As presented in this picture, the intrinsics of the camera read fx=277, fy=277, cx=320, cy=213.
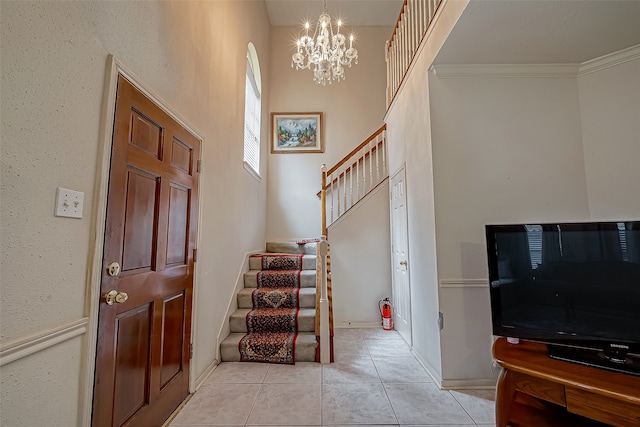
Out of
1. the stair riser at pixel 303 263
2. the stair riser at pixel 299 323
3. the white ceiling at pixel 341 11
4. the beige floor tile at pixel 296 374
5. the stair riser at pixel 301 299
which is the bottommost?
the beige floor tile at pixel 296 374

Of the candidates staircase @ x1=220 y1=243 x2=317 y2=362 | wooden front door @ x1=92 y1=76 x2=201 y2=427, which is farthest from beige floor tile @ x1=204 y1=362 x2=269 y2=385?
wooden front door @ x1=92 y1=76 x2=201 y2=427

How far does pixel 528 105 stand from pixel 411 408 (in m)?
2.62

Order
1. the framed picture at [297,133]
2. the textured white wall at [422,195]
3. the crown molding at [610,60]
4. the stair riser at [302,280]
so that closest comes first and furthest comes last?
the crown molding at [610,60], the textured white wall at [422,195], the stair riser at [302,280], the framed picture at [297,133]

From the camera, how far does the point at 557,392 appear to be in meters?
1.44

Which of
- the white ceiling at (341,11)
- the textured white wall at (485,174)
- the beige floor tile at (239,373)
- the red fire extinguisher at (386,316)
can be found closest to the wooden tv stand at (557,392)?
the textured white wall at (485,174)

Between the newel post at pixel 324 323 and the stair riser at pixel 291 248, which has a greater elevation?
the stair riser at pixel 291 248

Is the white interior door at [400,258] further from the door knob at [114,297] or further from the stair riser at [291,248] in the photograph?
the door knob at [114,297]

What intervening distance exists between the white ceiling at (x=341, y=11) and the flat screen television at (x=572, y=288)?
474cm

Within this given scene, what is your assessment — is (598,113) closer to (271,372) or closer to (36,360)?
(271,372)

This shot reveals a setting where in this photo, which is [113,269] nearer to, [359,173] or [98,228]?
[98,228]

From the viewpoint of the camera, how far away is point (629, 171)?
83.3 inches

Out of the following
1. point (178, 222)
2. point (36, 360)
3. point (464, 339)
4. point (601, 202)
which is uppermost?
point (601, 202)

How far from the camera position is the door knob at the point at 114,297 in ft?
4.33

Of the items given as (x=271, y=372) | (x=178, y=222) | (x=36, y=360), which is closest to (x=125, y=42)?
(x=178, y=222)
